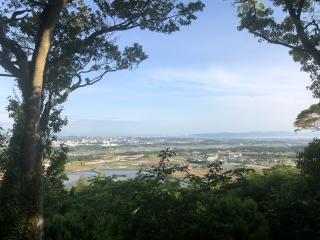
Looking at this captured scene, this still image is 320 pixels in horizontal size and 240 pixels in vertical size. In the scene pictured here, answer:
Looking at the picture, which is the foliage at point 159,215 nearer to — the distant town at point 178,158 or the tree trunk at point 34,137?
the tree trunk at point 34,137

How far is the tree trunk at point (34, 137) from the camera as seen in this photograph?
9039 millimetres

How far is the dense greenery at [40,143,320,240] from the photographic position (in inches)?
335

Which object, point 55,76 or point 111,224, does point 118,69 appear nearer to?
point 55,76

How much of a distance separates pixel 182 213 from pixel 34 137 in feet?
14.0

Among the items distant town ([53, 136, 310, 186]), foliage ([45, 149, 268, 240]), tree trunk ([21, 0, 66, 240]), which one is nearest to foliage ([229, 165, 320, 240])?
foliage ([45, 149, 268, 240])

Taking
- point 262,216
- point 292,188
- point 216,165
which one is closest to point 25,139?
point 216,165

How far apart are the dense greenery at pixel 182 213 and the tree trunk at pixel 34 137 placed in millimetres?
917

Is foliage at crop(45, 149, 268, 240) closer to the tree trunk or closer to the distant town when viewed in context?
the tree trunk

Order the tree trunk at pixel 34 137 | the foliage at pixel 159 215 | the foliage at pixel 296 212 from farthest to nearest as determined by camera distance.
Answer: the tree trunk at pixel 34 137, the foliage at pixel 296 212, the foliage at pixel 159 215

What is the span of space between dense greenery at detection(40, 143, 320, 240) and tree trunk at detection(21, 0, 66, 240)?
0.92 meters

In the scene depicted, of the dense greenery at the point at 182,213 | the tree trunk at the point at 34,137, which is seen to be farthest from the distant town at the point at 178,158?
the tree trunk at the point at 34,137

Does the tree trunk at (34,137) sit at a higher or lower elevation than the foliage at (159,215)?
higher

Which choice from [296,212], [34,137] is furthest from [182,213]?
[34,137]

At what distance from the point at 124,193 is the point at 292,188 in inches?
199
